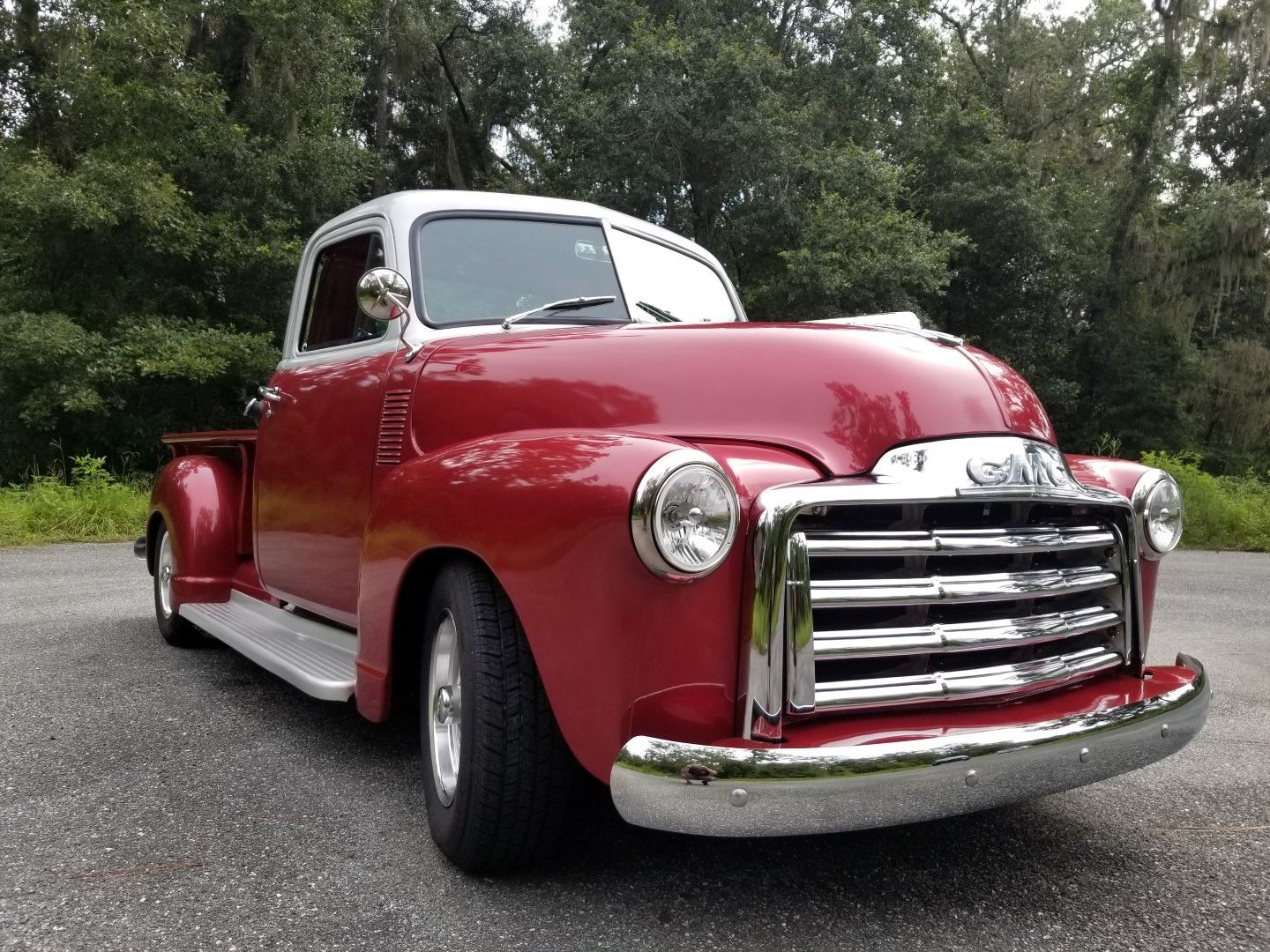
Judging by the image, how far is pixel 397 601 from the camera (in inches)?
106

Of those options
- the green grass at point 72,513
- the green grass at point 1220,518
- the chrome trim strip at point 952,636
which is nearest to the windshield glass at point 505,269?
the chrome trim strip at point 952,636

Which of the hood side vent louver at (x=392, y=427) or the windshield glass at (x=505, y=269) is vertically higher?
the windshield glass at (x=505, y=269)

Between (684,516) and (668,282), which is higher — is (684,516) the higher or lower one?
the lower one

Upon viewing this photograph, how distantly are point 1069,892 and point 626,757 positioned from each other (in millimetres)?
1174

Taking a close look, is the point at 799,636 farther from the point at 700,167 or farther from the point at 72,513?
the point at 700,167

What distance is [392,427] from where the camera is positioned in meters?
3.12

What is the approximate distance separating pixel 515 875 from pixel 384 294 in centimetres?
166

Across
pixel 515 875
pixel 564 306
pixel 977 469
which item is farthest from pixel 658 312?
pixel 515 875

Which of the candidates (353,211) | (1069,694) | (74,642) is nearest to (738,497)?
(1069,694)

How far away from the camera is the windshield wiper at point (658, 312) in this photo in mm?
3426

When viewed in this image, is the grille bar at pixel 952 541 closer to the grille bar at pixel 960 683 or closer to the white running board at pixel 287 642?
the grille bar at pixel 960 683

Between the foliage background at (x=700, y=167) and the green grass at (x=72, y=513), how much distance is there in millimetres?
2713

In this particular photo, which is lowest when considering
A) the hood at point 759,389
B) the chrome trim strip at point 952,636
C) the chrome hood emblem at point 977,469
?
the chrome trim strip at point 952,636

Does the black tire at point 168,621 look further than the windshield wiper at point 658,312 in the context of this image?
Yes
